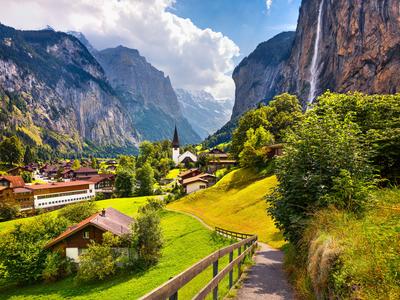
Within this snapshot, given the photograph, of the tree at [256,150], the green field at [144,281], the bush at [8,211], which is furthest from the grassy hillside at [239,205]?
the bush at [8,211]

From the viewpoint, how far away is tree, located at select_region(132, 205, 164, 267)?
28.4 m

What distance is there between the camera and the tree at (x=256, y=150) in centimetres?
5894

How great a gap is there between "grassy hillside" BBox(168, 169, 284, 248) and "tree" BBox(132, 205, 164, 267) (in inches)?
427

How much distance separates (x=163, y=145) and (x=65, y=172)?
159 feet

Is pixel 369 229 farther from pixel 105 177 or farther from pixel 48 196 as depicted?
pixel 105 177

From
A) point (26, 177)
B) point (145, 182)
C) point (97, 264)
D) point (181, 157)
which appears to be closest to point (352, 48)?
point (181, 157)

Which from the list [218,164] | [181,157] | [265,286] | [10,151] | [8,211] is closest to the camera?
[265,286]

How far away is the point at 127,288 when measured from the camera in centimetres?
2320

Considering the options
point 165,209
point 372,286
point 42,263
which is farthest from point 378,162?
point 165,209

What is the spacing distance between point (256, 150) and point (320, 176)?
160ft

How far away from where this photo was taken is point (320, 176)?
1105cm

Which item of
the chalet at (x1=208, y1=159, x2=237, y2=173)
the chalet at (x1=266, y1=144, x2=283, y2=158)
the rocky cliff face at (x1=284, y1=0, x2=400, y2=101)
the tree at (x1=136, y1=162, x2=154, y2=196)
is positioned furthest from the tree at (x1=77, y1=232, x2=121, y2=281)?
the rocky cliff face at (x1=284, y1=0, x2=400, y2=101)

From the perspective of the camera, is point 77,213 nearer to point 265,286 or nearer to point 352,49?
point 265,286

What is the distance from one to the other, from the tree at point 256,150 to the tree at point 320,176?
46.1 m
